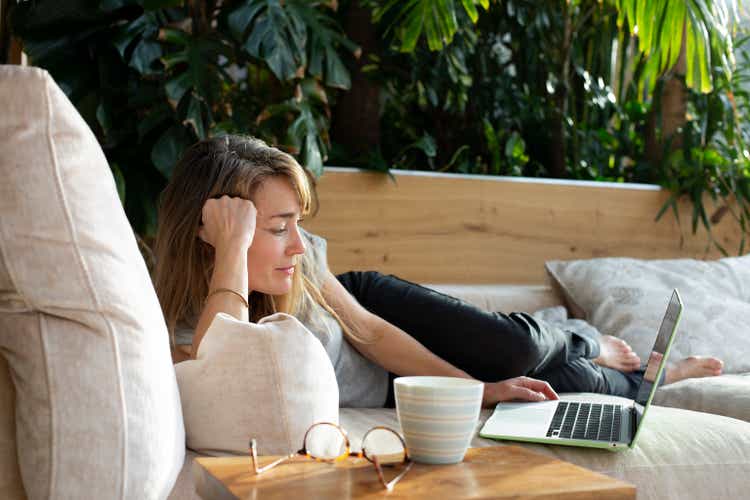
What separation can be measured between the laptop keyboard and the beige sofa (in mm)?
637

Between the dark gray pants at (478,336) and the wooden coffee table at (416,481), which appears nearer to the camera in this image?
the wooden coffee table at (416,481)

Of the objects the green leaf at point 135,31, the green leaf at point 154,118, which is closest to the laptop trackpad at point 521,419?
the green leaf at point 154,118

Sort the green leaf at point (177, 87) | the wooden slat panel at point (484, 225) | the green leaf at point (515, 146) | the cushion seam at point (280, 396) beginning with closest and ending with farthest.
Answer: the cushion seam at point (280, 396)
the green leaf at point (177, 87)
the wooden slat panel at point (484, 225)
the green leaf at point (515, 146)

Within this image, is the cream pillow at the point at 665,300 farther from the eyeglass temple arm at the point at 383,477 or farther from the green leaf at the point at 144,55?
the eyeglass temple arm at the point at 383,477

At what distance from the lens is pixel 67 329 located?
1031mm

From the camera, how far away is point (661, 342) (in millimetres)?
1429

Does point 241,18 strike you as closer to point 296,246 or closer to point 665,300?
point 296,246

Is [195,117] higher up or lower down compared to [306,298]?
higher up

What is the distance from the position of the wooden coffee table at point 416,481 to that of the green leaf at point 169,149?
1.63 meters

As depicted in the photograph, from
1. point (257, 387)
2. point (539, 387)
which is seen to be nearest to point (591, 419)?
point (539, 387)

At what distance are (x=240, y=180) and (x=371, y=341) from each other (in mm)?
449

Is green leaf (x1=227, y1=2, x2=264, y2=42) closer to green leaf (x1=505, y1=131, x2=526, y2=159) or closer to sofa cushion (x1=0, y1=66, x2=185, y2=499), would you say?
green leaf (x1=505, y1=131, x2=526, y2=159)

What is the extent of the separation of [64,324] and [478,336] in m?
1.04

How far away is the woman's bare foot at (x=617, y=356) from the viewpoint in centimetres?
235
